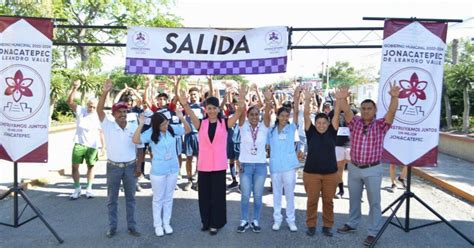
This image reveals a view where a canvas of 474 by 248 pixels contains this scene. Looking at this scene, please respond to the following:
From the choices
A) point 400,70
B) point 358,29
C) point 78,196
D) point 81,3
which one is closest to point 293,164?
point 400,70

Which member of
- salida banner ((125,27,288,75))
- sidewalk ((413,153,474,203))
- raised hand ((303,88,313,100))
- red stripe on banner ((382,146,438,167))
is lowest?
sidewalk ((413,153,474,203))

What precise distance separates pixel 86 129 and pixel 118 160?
2.41 m

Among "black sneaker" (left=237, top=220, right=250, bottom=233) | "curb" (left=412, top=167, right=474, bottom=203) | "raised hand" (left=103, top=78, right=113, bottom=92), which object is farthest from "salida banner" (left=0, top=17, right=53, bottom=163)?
"curb" (left=412, top=167, right=474, bottom=203)

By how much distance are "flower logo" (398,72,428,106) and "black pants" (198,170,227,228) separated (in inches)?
106

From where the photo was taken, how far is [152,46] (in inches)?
259

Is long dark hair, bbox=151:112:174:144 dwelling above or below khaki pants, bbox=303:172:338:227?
above

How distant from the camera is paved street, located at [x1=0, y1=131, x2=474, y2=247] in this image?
5.55m

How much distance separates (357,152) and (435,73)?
59.8 inches

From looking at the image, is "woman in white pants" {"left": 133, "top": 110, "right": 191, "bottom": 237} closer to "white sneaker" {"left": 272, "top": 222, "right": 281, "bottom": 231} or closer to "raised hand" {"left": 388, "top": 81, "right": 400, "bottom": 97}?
"white sneaker" {"left": 272, "top": 222, "right": 281, "bottom": 231}

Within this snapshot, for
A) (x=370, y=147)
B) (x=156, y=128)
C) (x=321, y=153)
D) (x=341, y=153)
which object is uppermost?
(x=156, y=128)

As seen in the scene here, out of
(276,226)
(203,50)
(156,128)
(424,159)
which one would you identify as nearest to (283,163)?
(276,226)

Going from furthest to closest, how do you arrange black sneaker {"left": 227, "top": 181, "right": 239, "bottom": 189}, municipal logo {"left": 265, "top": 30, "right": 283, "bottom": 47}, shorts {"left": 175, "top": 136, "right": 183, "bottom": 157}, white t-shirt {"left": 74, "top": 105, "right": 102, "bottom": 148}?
black sneaker {"left": 227, "top": 181, "right": 239, "bottom": 189} → shorts {"left": 175, "top": 136, "right": 183, "bottom": 157} → white t-shirt {"left": 74, "top": 105, "right": 102, "bottom": 148} → municipal logo {"left": 265, "top": 30, "right": 283, "bottom": 47}

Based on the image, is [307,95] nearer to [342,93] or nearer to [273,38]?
[342,93]

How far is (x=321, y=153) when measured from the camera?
576 centimetres
